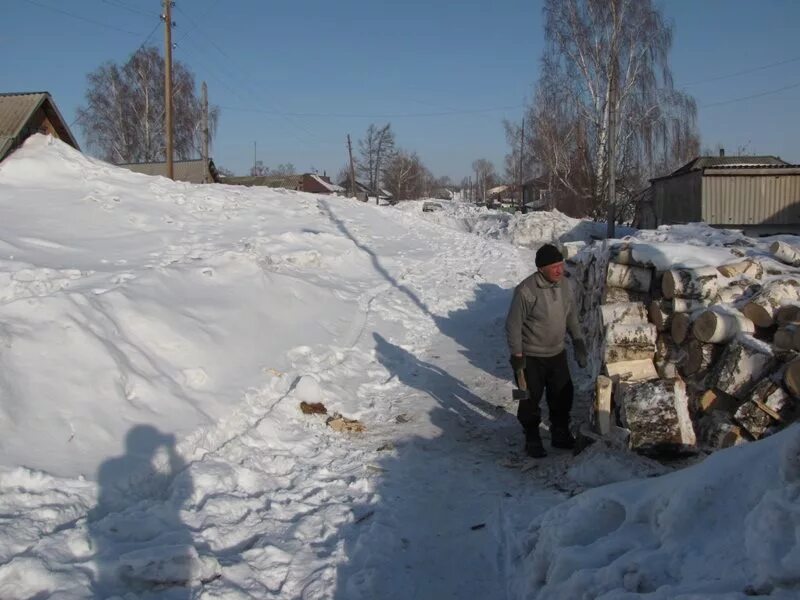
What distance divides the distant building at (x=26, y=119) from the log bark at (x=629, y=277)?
43.2 feet

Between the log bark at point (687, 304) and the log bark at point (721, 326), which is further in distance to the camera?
the log bark at point (687, 304)

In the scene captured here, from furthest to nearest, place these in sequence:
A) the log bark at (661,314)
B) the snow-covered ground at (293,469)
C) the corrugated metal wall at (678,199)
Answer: the corrugated metal wall at (678,199) < the log bark at (661,314) < the snow-covered ground at (293,469)

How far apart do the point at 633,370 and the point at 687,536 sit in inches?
140

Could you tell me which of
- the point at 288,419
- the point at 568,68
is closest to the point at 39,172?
the point at 288,419

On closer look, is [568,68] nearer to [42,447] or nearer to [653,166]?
[653,166]

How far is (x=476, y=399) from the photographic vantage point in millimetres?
6855

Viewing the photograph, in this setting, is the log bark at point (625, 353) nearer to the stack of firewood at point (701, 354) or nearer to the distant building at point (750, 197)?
the stack of firewood at point (701, 354)

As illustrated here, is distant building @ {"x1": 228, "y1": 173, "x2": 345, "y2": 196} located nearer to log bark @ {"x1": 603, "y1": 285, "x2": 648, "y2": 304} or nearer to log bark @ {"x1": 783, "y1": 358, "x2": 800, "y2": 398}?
log bark @ {"x1": 603, "y1": 285, "x2": 648, "y2": 304}

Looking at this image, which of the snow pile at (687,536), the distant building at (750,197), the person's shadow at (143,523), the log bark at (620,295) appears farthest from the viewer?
the distant building at (750,197)

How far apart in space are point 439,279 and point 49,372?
9.57 metres

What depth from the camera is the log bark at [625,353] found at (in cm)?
597

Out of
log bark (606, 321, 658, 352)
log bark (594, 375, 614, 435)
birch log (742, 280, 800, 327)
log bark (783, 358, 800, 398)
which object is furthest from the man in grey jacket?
birch log (742, 280, 800, 327)

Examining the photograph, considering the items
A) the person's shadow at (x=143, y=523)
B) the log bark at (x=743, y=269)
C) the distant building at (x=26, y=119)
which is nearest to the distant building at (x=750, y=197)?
the log bark at (x=743, y=269)

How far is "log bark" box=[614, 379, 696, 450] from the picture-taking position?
509 cm
